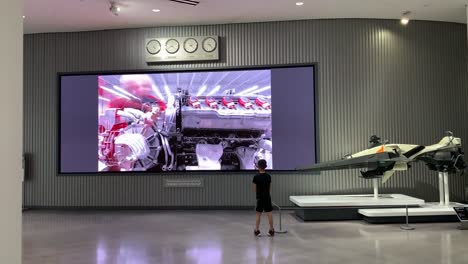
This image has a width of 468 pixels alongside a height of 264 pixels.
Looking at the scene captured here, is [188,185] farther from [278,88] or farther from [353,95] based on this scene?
[353,95]

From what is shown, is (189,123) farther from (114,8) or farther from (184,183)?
(114,8)

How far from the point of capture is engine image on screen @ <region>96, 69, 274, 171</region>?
1161cm

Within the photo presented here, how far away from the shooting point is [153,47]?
1190cm

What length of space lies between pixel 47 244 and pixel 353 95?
8230 millimetres

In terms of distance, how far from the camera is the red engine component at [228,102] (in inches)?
462

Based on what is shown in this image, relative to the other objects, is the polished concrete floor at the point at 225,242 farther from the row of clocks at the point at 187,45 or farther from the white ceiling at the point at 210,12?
the white ceiling at the point at 210,12

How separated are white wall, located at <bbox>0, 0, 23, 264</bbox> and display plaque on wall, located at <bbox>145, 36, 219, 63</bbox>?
893cm

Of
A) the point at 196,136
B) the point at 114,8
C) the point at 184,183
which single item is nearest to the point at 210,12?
the point at 114,8

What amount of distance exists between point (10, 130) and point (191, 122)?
29.4 feet

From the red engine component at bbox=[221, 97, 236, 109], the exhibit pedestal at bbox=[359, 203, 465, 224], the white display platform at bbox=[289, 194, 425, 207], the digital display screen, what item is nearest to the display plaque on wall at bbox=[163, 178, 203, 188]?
the red engine component at bbox=[221, 97, 236, 109]

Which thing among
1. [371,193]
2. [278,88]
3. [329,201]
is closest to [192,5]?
[278,88]

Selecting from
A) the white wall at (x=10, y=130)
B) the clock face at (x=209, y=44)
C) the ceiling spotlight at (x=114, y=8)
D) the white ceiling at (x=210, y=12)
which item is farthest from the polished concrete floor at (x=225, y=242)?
the white ceiling at (x=210, y=12)

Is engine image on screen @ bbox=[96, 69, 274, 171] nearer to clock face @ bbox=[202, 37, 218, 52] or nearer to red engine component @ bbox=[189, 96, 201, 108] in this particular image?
red engine component @ bbox=[189, 96, 201, 108]

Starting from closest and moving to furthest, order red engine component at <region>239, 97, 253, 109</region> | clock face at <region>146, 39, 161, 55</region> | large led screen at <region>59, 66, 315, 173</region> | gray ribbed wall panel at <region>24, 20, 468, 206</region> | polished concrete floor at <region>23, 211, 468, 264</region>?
polished concrete floor at <region>23, 211, 468, 264</region>, gray ribbed wall panel at <region>24, 20, 468, 206</region>, large led screen at <region>59, 66, 315, 173</region>, red engine component at <region>239, 97, 253, 109</region>, clock face at <region>146, 39, 161, 55</region>
